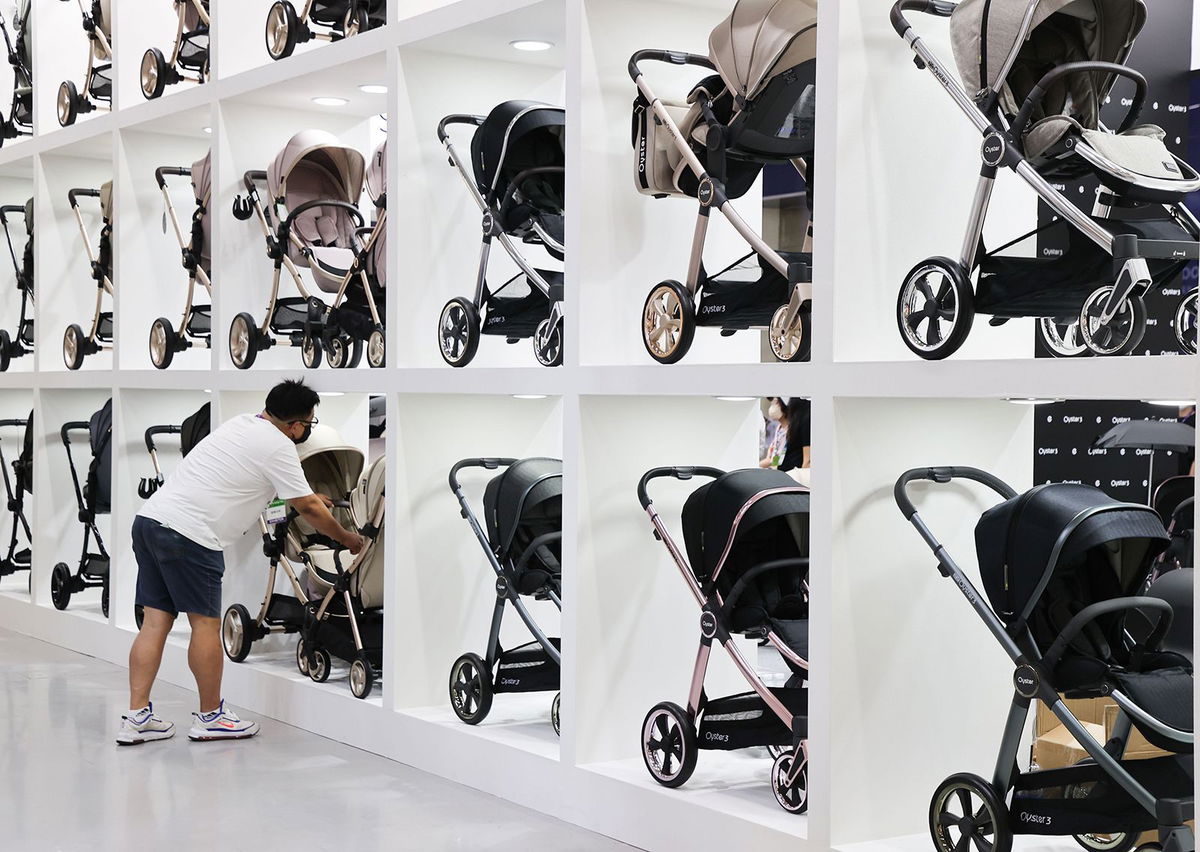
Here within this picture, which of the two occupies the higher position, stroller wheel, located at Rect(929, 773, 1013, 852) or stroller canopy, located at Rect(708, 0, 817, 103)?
stroller canopy, located at Rect(708, 0, 817, 103)

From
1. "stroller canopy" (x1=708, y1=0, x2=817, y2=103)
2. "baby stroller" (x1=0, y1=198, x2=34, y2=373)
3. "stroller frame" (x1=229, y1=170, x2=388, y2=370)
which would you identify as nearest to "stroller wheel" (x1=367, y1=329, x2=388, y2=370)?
"stroller frame" (x1=229, y1=170, x2=388, y2=370)

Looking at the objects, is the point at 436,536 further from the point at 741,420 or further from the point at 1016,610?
the point at 1016,610

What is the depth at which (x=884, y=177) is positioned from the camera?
12.6 feet

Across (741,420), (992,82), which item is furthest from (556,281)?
(992,82)

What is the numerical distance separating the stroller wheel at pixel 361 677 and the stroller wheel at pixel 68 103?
3.90 metres

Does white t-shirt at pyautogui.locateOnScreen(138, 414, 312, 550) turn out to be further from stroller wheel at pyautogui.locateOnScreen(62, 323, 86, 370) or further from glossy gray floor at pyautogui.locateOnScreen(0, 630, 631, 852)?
stroller wheel at pyautogui.locateOnScreen(62, 323, 86, 370)

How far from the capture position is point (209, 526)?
5543 mm

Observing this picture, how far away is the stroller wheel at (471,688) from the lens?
200 inches

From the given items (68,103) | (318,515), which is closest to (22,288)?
(68,103)

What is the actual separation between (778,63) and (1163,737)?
2.03m

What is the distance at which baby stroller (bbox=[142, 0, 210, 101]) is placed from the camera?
22.7ft

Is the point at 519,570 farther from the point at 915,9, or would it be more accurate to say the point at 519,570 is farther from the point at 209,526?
the point at 915,9

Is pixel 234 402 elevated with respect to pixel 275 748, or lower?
elevated

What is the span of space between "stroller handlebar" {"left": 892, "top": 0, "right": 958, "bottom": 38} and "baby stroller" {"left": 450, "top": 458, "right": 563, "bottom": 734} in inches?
80.2
